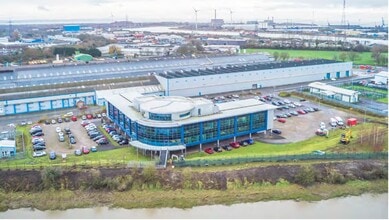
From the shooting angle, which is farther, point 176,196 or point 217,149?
point 217,149

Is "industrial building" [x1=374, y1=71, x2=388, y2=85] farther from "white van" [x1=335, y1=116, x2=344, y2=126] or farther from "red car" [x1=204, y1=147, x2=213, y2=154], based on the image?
"red car" [x1=204, y1=147, x2=213, y2=154]

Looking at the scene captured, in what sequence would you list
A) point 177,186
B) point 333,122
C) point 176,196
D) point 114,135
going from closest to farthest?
point 176,196
point 177,186
point 114,135
point 333,122

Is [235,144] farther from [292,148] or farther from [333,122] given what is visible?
[333,122]

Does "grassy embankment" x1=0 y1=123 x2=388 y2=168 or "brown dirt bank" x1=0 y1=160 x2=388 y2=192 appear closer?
"brown dirt bank" x1=0 y1=160 x2=388 y2=192

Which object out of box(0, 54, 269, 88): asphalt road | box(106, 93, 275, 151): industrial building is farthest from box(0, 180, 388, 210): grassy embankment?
box(0, 54, 269, 88): asphalt road

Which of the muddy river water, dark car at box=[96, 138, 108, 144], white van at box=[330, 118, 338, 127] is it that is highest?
white van at box=[330, 118, 338, 127]

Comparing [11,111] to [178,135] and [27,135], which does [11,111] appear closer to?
[27,135]

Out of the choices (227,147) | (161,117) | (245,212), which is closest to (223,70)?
(227,147)
